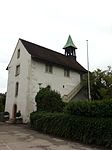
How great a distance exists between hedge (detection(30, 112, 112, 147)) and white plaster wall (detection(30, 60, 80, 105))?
8557 mm

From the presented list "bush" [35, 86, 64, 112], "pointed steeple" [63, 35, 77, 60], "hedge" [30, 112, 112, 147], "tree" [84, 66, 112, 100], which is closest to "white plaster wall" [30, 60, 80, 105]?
"tree" [84, 66, 112, 100]

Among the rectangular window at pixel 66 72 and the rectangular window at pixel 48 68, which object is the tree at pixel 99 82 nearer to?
the rectangular window at pixel 66 72

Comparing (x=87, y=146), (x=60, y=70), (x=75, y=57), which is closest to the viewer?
(x=87, y=146)

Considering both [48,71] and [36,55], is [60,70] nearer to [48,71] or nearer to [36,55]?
[48,71]

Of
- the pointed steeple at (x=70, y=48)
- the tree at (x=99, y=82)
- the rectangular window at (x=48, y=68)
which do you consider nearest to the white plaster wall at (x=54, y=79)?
the rectangular window at (x=48, y=68)

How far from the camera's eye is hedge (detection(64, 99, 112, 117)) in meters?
14.1

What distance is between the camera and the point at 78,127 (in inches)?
618

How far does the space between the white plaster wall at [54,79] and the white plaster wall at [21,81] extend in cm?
81

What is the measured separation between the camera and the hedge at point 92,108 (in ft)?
46.2

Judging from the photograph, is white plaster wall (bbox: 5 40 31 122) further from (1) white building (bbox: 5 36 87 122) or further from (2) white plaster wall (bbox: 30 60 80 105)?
(2) white plaster wall (bbox: 30 60 80 105)

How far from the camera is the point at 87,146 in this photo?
1403 cm

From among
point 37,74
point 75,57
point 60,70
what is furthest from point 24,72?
point 75,57

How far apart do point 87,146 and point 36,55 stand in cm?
1759

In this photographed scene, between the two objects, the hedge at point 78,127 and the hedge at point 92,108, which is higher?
the hedge at point 92,108
